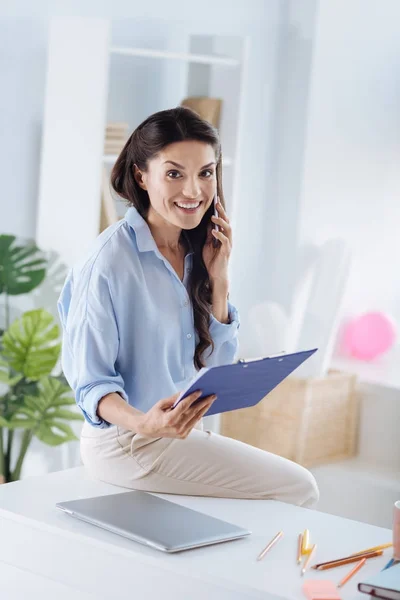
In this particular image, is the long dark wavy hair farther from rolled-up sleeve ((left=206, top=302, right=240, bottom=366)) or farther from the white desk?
the white desk

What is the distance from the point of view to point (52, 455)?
3479 millimetres

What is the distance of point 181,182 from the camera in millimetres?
2006

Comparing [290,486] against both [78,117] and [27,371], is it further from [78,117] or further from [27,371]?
[78,117]

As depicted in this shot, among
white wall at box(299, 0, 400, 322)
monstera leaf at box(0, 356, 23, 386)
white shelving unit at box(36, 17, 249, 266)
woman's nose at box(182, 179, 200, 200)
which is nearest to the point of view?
woman's nose at box(182, 179, 200, 200)

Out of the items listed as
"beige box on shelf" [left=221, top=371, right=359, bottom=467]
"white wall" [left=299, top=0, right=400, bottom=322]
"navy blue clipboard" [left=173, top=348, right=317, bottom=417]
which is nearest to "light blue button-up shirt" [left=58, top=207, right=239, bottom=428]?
"navy blue clipboard" [left=173, top=348, right=317, bottom=417]

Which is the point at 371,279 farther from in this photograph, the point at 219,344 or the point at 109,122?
the point at 219,344

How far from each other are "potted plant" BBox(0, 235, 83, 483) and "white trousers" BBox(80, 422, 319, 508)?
1.08m

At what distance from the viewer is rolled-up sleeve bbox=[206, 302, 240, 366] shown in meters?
2.14

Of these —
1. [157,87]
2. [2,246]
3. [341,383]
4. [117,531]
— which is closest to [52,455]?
[2,246]

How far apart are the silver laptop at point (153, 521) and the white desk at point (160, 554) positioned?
15 millimetres

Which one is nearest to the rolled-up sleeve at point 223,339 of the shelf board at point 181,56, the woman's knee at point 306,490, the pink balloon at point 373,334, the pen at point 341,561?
the woman's knee at point 306,490

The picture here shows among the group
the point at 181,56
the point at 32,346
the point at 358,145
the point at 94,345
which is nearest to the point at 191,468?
the point at 94,345

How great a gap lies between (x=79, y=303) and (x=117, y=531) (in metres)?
0.50

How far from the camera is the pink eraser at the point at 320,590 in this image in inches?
55.7
